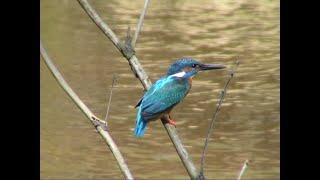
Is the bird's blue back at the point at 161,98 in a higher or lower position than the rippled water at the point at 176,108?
higher

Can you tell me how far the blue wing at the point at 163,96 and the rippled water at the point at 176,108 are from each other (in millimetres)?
4527

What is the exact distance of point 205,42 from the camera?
44.8 ft

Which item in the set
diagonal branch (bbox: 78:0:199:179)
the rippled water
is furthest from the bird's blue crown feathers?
the rippled water

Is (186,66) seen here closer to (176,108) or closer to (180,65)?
(180,65)

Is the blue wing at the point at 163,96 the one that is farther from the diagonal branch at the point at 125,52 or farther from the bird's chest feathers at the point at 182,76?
the diagonal branch at the point at 125,52

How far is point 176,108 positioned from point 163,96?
634 centimetres

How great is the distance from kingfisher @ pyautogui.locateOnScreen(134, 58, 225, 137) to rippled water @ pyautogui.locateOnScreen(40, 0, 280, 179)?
452 cm

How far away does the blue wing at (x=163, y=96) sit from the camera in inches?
80.7

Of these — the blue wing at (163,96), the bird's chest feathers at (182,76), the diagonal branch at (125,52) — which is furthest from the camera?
the bird's chest feathers at (182,76)

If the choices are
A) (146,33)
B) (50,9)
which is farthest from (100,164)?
(50,9)

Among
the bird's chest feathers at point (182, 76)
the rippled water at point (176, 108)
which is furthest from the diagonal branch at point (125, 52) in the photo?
the rippled water at point (176, 108)

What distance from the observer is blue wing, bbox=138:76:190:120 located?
2.05m

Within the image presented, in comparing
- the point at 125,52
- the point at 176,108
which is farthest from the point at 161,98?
the point at 176,108

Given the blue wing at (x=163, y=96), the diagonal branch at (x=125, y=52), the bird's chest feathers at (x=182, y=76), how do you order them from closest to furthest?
the diagonal branch at (x=125, y=52) → the blue wing at (x=163, y=96) → the bird's chest feathers at (x=182, y=76)
